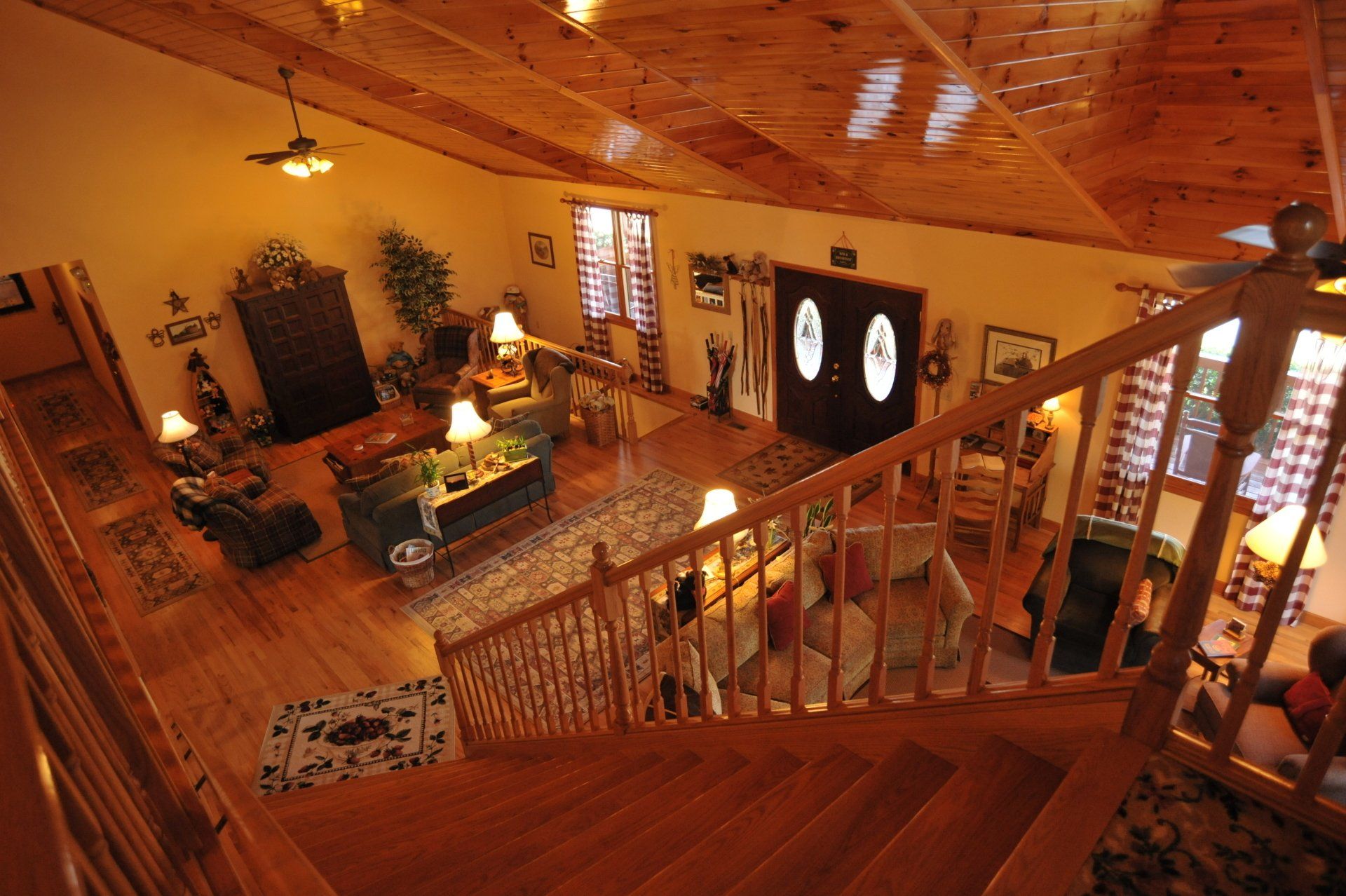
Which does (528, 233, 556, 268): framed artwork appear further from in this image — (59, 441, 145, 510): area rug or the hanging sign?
(59, 441, 145, 510): area rug

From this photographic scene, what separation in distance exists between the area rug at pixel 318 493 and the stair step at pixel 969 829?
21.5ft

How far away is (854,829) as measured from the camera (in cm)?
183

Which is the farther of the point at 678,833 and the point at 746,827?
the point at 678,833

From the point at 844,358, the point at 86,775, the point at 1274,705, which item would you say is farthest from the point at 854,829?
the point at 844,358

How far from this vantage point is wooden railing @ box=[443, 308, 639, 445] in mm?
8766

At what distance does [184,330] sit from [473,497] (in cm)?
479

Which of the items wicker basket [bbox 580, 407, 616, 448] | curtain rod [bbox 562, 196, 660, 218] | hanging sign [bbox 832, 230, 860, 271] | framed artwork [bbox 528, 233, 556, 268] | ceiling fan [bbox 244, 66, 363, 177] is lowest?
wicker basket [bbox 580, 407, 616, 448]

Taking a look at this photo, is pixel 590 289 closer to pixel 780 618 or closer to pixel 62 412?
pixel 780 618

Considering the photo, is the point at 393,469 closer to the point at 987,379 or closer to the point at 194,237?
the point at 194,237

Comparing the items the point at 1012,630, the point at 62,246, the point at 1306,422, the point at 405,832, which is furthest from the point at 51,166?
the point at 1306,422

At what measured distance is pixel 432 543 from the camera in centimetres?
688

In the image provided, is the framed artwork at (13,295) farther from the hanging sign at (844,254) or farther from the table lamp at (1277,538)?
the table lamp at (1277,538)

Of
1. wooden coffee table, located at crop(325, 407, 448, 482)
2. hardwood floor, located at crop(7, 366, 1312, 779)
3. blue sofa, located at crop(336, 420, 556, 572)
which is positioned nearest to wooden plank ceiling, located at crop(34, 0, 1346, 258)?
hardwood floor, located at crop(7, 366, 1312, 779)

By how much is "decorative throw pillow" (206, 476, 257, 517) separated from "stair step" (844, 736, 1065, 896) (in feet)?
21.5
